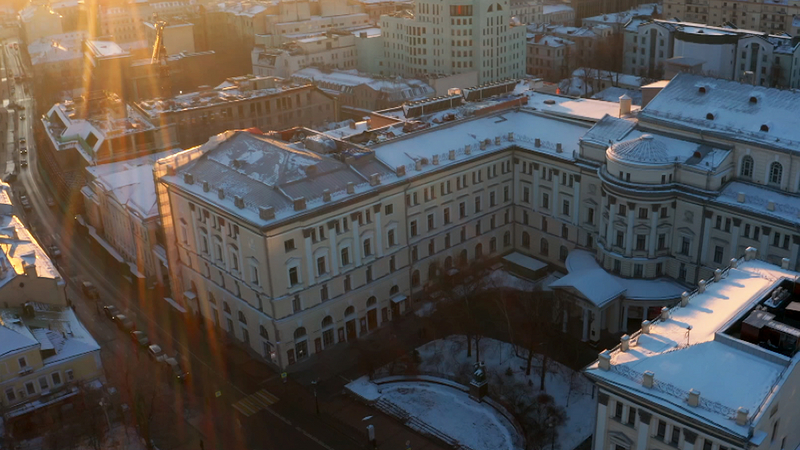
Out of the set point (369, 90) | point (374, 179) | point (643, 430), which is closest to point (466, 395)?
point (643, 430)

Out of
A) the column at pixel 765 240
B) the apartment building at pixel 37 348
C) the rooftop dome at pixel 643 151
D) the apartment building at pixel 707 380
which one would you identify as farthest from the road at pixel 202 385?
the column at pixel 765 240

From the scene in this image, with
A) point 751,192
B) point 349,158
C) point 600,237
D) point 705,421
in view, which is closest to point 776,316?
point 705,421

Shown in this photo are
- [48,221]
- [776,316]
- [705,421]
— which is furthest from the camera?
[48,221]

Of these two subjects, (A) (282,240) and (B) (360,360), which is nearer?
(A) (282,240)

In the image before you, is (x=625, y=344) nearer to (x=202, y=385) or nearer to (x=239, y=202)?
(x=239, y=202)

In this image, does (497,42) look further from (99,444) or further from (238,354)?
(99,444)

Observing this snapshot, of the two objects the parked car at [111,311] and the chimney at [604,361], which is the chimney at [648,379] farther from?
the parked car at [111,311]

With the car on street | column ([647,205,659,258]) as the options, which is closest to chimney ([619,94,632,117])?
column ([647,205,659,258])
